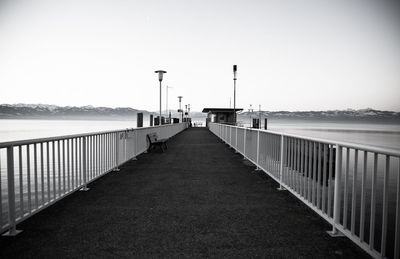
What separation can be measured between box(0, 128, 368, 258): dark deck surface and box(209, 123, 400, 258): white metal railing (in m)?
0.25

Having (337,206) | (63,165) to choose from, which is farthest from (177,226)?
(63,165)

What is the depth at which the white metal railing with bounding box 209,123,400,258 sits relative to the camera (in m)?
3.04

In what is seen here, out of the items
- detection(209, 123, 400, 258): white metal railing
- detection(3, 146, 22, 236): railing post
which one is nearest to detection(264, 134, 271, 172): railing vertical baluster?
detection(209, 123, 400, 258): white metal railing

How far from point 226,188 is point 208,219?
210cm

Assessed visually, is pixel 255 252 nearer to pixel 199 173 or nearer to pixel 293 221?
Answer: pixel 293 221

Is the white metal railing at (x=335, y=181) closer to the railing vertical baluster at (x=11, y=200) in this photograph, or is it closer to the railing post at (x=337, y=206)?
the railing post at (x=337, y=206)

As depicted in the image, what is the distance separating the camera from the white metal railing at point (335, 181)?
304 cm

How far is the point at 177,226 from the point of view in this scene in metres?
4.02

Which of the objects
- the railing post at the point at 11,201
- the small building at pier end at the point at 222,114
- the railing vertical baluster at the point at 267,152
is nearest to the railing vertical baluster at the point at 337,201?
the railing vertical baluster at the point at 267,152

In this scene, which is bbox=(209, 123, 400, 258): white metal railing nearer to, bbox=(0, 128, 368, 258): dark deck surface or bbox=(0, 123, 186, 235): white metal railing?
bbox=(0, 128, 368, 258): dark deck surface

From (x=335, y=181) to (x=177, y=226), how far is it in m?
2.35

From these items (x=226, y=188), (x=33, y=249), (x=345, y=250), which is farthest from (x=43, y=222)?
(x=345, y=250)

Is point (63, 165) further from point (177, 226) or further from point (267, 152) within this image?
point (267, 152)

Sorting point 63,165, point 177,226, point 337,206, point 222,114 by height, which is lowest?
point 177,226
